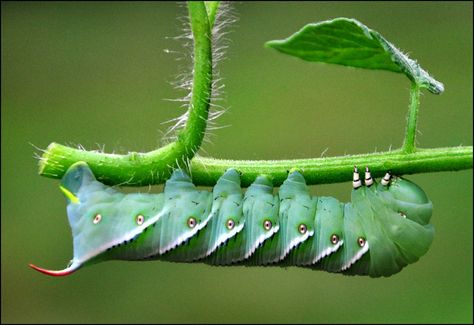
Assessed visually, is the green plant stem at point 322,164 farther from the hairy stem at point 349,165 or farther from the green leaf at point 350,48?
the green leaf at point 350,48

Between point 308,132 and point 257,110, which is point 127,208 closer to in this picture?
point 308,132

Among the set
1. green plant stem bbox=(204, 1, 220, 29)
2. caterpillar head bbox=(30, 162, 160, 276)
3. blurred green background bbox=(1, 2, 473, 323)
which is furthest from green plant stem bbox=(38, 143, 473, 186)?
blurred green background bbox=(1, 2, 473, 323)

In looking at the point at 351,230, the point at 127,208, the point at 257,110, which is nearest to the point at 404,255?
the point at 351,230

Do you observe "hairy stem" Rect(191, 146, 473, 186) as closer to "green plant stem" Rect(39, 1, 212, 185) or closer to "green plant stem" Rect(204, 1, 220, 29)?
"green plant stem" Rect(39, 1, 212, 185)

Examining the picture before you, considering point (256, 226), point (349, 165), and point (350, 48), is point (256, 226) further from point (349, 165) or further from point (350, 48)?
point (350, 48)

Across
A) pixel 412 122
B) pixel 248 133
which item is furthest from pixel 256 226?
pixel 248 133

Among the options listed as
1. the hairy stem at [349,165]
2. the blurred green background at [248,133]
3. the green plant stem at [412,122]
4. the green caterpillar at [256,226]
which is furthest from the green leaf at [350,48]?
the blurred green background at [248,133]

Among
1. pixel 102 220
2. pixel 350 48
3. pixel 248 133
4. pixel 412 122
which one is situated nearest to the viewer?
pixel 412 122
